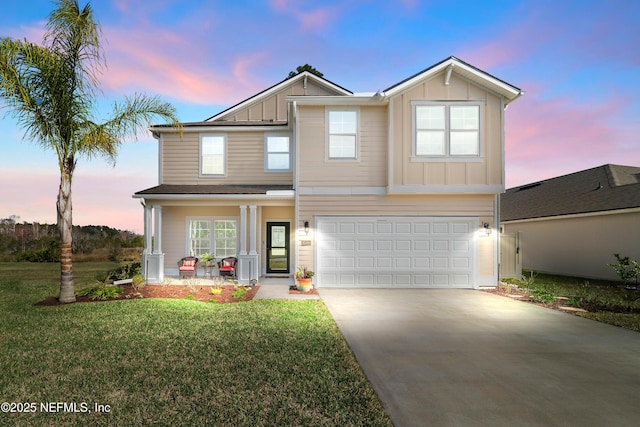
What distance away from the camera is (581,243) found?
13.9m

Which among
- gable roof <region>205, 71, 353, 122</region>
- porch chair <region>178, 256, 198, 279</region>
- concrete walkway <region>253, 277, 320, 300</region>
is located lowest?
concrete walkway <region>253, 277, 320, 300</region>

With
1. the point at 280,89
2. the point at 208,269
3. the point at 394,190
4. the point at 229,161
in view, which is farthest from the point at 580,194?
the point at 208,269

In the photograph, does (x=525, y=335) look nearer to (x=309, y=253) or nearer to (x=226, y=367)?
(x=226, y=367)

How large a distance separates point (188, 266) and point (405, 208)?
307 inches

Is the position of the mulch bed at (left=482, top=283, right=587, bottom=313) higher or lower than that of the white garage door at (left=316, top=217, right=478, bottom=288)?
lower

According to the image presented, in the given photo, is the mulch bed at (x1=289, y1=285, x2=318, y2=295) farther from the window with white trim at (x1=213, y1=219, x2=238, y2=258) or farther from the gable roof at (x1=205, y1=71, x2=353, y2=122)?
the gable roof at (x1=205, y1=71, x2=353, y2=122)

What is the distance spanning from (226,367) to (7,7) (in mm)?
11766

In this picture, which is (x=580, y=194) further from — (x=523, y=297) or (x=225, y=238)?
(x=225, y=238)

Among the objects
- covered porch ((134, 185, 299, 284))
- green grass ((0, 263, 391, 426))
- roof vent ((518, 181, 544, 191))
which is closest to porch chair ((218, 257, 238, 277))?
covered porch ((134, 185, 299, 284))

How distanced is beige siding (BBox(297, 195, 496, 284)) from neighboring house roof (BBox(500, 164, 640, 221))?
6078 mm

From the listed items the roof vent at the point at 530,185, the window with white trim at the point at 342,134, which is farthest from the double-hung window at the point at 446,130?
the roof vent at the point at 530,185

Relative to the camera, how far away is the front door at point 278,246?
493 inches

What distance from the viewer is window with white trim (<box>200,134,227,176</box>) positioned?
12594 millimetres

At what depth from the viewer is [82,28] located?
7.88 m
